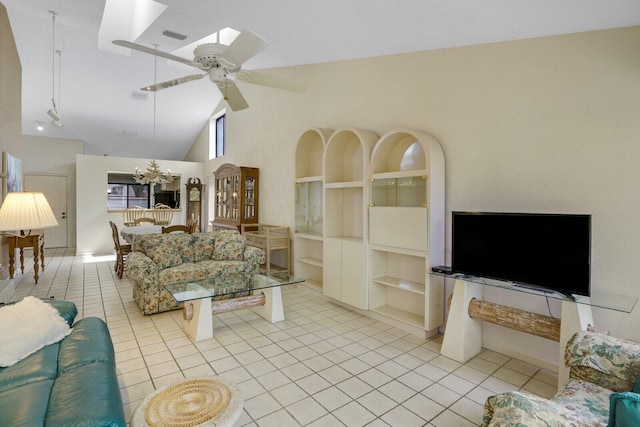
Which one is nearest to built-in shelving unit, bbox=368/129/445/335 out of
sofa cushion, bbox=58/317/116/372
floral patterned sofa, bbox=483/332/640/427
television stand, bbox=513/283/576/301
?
television stand, bbox=513/283/576/301

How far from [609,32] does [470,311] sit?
2372 millimetres

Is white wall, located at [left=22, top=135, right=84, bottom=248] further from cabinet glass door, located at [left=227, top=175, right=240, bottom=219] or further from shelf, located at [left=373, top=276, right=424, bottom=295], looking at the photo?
shelf, located at [left=373, top=276, right=424, bottom=295]

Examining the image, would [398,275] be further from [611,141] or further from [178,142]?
[178,142]

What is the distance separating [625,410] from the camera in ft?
3.34

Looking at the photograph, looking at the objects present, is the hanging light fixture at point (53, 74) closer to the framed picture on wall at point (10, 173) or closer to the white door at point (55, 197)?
the framed picture on wall at point (10, 173)

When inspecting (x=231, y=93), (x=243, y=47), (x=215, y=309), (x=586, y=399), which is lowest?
(x=215, y=309)

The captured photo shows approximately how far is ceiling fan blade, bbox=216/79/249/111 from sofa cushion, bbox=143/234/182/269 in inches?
87.5

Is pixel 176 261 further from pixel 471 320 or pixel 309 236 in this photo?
pixel 471 320

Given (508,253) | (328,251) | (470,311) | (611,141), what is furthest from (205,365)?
(611,141)

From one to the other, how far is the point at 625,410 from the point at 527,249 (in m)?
1.69

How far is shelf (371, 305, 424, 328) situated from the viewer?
3422mm

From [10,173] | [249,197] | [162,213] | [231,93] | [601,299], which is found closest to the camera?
[601,299]

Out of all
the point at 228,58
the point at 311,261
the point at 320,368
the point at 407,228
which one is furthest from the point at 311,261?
the point at 228,58

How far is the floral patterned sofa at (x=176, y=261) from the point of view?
3939 mm
